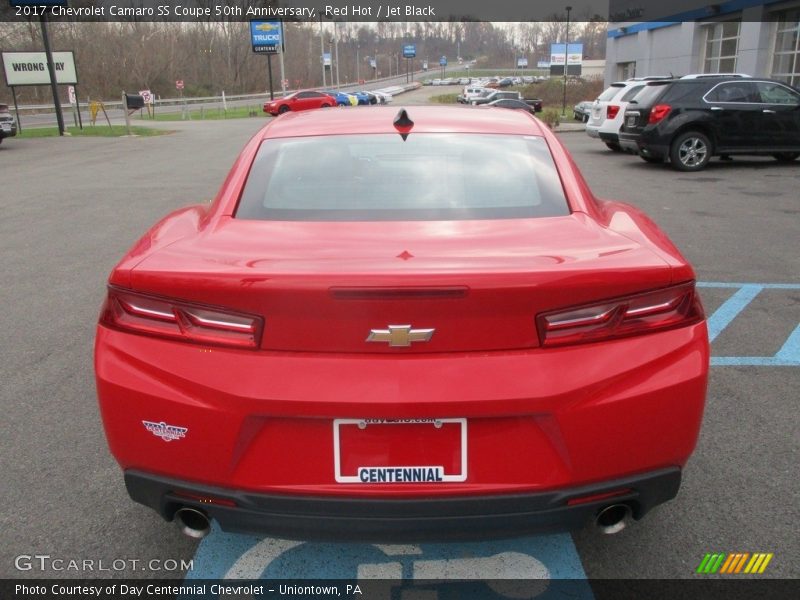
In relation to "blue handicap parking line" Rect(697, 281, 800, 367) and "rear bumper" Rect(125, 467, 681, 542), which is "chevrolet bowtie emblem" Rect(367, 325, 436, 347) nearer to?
"rear bumper" Rect(125, 467, 681, 542)

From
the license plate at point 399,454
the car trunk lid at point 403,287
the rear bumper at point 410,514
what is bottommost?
the rear bumper at point 410,514

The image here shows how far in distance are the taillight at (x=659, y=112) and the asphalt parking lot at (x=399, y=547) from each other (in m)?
5.68

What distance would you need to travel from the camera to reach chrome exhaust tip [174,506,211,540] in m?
2.28

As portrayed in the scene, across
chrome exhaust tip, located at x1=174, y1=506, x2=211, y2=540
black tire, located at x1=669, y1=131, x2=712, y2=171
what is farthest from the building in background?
chrome exhaust tip, located at x1=174, y1=506, x2=211, y2=540

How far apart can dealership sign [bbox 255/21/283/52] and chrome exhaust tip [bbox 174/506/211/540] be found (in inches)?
2456

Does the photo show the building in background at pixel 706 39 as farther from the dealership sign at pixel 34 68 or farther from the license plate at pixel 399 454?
the dealership sign at pixel 34 68

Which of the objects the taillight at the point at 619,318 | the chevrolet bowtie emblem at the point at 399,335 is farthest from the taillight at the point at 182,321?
the taillight at the point at 619,318

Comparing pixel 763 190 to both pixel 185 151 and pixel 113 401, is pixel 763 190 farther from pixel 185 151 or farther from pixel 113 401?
pixel 185 151

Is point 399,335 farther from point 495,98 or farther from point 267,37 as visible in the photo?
point 267,37

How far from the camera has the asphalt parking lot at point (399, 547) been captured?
259cm

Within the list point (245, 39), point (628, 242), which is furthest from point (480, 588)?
point (245, 39)

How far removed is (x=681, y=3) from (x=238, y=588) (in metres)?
35.7

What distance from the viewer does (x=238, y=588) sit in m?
2.46

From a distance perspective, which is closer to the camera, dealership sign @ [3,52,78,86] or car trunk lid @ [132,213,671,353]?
car trunk lid @ [132,213,671,353]
